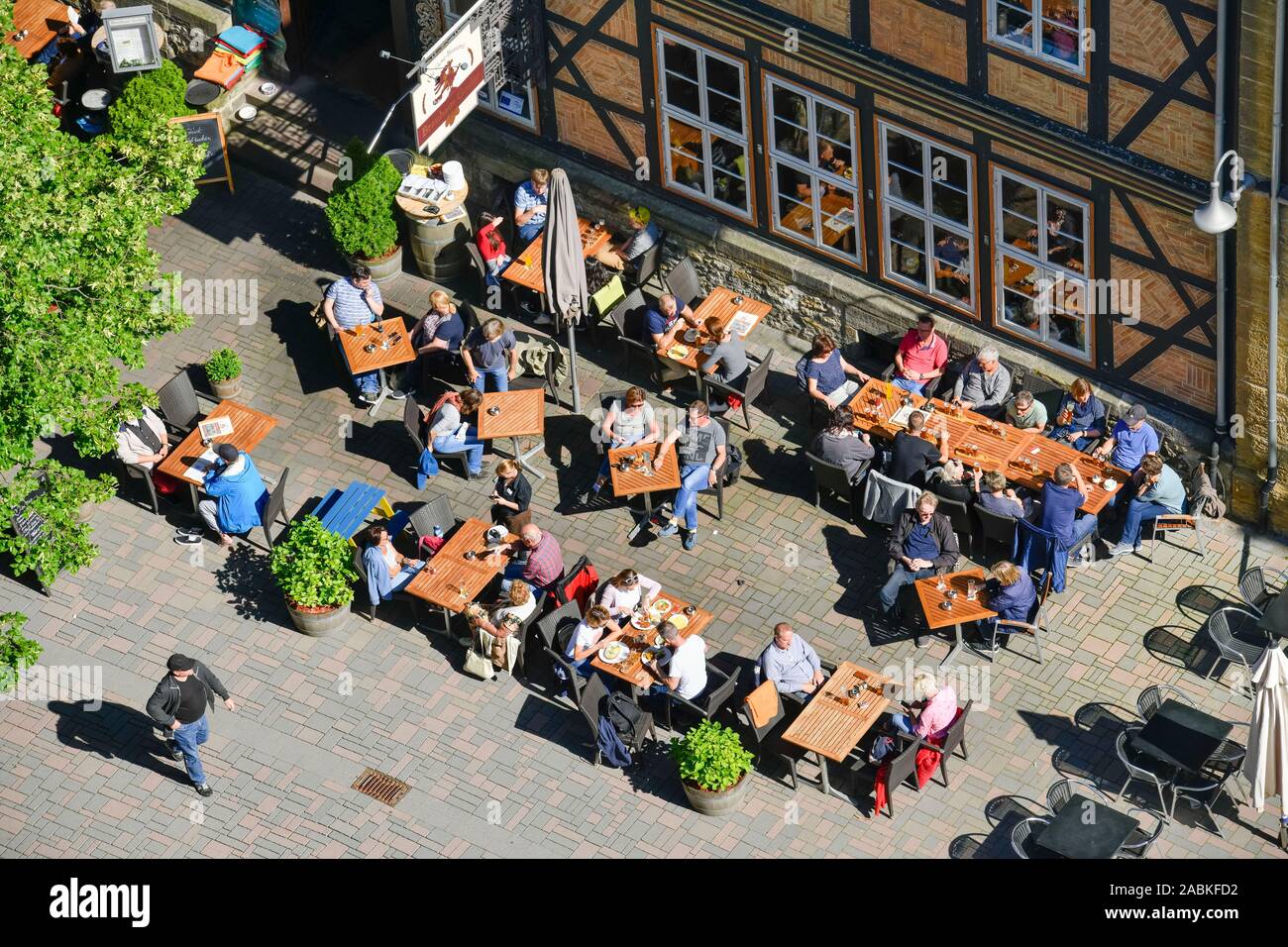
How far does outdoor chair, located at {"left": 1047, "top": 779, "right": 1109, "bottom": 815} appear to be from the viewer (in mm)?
24328

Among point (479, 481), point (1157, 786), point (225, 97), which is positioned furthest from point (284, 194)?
point (1157, 786)

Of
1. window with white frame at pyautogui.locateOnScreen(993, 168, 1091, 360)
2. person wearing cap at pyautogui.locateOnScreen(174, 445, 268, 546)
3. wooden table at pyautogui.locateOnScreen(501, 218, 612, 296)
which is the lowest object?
person wearing cap at pyautogui.locateOnScreen(174, 445, 268, 546)

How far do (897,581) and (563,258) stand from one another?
519cm

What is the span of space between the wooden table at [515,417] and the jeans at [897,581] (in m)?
4.42

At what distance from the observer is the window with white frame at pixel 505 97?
3000 cm

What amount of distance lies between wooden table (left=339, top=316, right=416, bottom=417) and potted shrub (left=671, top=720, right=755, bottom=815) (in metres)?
6.57

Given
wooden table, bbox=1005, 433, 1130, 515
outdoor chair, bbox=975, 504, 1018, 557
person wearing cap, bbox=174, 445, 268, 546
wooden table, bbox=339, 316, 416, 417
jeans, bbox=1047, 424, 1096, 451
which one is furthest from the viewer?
wooden table, bbox=339, 316, 416, 417

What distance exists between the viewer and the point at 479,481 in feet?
92.4

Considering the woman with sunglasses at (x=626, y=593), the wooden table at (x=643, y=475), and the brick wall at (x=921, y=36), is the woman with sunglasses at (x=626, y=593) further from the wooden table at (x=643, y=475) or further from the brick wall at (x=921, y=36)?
the brick wall at (x=921, y=36)

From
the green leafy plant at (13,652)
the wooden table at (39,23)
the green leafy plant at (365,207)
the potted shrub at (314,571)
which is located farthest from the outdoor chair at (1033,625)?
the wooden table at (39,23)

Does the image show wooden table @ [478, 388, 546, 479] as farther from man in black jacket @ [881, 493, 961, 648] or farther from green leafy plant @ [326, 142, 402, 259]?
man in black jacket @ [881, 493, 961, 648]

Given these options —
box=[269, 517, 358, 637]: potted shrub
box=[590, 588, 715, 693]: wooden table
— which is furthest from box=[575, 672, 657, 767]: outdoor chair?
box=[269, 517, 358, 637]: potted shrub

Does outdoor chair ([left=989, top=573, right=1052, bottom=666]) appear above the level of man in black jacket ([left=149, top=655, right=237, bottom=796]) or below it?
above

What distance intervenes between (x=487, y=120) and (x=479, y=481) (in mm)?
5069
